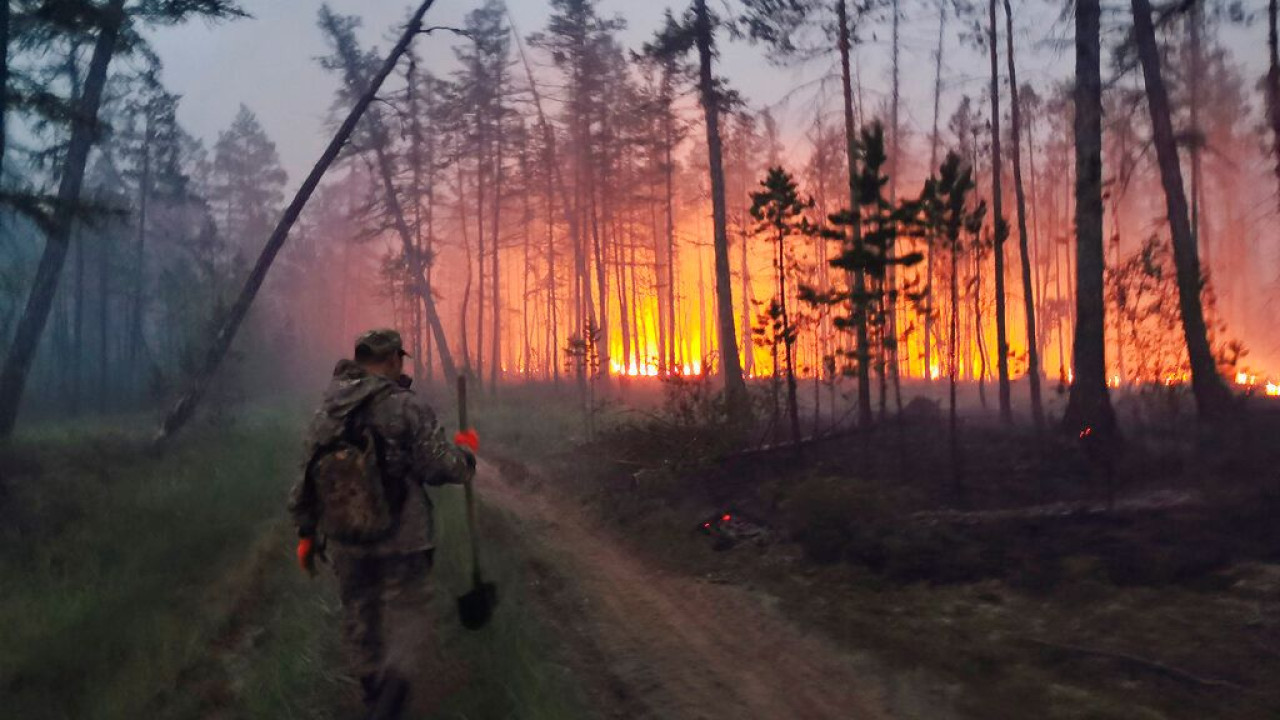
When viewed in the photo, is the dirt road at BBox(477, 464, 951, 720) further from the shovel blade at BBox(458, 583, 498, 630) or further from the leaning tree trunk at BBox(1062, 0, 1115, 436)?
the leaning tree trunk at BBox(1062, 0, 1115, 436)

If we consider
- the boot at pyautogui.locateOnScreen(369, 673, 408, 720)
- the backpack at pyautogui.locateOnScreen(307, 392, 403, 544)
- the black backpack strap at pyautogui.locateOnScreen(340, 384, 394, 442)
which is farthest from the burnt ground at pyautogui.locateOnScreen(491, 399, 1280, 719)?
the black backpack strap at pyautogui.locateOnScreen(340, 384, 394, 442)

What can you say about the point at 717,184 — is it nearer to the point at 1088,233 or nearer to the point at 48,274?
the point at 1088,233

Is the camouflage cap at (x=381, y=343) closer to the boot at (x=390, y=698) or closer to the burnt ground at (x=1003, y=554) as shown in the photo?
the boot at (x=390, y=698)

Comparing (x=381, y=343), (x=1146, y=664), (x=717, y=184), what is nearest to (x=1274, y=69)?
(x=717, y=184)

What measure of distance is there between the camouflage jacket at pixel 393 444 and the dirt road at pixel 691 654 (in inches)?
80.4

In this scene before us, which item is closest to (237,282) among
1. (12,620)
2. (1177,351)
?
(12,620)

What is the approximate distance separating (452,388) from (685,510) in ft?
86.8

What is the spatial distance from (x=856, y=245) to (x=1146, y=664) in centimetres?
663

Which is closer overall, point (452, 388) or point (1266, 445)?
point (1266, 445)

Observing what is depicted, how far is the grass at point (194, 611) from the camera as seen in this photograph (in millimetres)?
5660

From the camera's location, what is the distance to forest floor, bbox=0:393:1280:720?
5660mm

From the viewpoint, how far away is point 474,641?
20.2ft

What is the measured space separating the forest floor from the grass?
0.11ft

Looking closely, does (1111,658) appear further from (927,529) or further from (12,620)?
(12,620)
